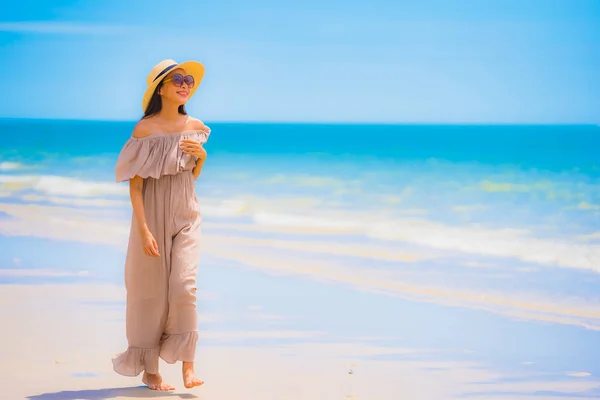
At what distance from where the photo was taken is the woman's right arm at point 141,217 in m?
3.89

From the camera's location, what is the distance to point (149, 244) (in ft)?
12.7

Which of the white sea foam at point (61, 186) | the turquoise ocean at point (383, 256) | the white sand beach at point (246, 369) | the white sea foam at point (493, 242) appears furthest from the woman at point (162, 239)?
the white sea foam at point (61, 186)

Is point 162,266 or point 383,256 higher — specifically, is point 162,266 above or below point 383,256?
below

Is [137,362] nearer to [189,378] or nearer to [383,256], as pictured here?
[189,378]

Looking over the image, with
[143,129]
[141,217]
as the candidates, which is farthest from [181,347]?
[143,129]

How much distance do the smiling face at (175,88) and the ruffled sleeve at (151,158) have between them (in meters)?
0.17

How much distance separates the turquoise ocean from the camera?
5.38m

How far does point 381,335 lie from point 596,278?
2.76 m

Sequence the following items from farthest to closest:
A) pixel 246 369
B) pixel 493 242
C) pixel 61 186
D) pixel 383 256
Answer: pixel 61 186 < pixel 493 242 < pixel 383 256 < pixel 246 369

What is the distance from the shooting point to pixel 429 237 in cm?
960

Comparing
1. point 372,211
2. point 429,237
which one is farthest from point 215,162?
→ point 429,237

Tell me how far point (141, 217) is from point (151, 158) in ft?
0.83

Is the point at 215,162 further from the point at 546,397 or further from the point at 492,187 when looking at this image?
the point at 546,397

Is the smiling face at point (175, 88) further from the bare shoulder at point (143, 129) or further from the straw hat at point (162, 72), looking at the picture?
the bare shoulder at point (143, 129)
